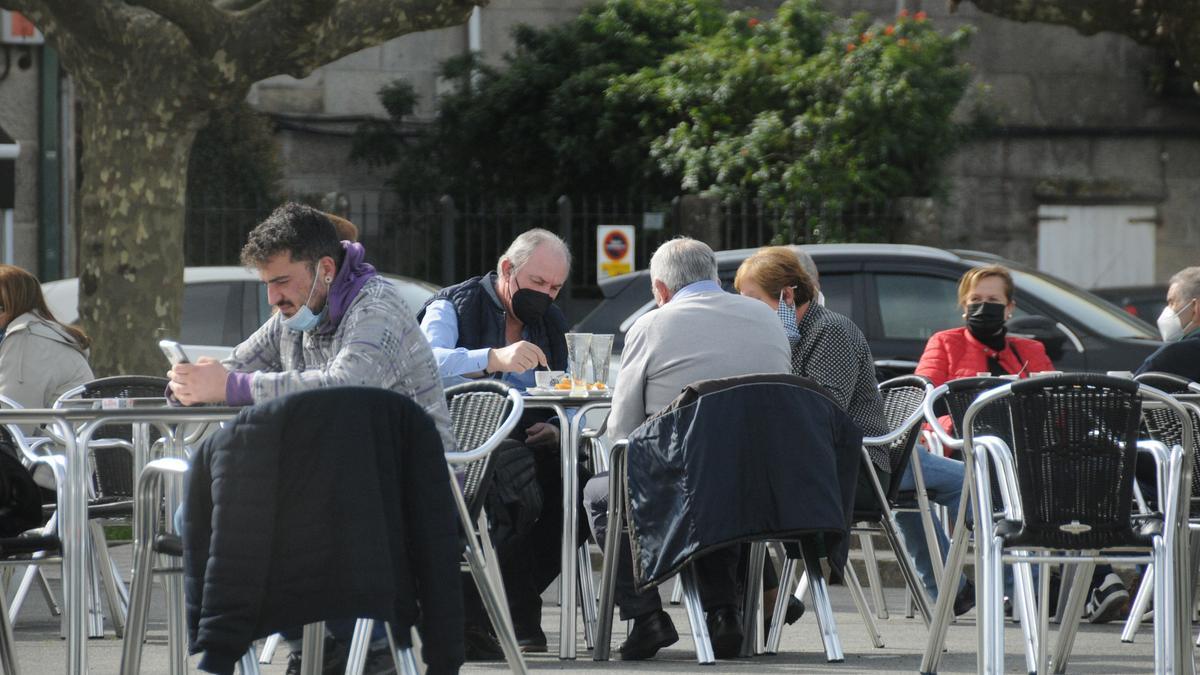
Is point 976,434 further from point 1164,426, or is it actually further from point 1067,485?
point 1164,426

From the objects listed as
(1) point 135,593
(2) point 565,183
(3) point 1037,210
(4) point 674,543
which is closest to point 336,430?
(1) point 135,593

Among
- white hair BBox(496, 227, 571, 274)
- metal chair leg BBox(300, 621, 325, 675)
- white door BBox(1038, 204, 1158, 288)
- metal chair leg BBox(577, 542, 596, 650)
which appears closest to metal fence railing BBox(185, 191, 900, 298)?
white door BBox(1038, 204, 1158, 288)

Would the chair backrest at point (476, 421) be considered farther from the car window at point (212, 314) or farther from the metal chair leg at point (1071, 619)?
the car window at point (212, 314)

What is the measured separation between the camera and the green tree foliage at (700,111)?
18.3 meters

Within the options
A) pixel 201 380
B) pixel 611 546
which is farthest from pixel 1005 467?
pixel 201 380

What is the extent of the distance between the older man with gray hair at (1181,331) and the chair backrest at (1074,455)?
2.06 m

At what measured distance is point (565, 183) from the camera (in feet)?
67.6

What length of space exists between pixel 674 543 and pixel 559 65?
47.9 ft

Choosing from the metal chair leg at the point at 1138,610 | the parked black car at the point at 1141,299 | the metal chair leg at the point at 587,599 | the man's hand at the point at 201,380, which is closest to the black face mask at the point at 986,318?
the metal chair leg at the point at 1138,610

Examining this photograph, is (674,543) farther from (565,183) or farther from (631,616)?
(565,183)

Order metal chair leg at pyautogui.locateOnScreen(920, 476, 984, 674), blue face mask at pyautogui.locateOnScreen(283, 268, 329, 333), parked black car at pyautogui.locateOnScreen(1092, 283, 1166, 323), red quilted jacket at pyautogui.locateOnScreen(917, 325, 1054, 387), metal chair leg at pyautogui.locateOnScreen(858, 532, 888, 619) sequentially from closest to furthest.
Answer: blue face mask at pyautogui.locateOnScreen(283, 268, 329, 333) < metal chair leg at pyautogui.locateOnScreen(920, 476, 984, 674) < metal chair leg at pyautogui.locateOnScreen(858, 532, 888, 619) < red quilted jacket at pyautogui.locateOnScreen(917, 325, 1054, 387) < parked black car at pyautogui.locateOnScreen(1092, 283, 1166, 323)

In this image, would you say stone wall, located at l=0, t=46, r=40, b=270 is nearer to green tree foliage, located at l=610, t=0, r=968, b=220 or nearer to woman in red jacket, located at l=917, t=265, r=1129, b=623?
green tree foliage, located at l=610, t=0, r=968, b=220

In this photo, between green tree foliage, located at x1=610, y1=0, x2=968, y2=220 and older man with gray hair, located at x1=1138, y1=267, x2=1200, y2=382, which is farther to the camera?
green tree foliage, located at x1=610, y1=0, x2=968, y2=220

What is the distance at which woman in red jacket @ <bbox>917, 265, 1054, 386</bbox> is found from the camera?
868 centimetres
